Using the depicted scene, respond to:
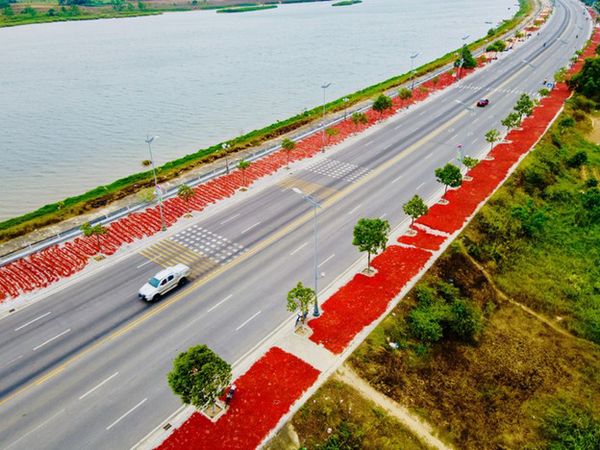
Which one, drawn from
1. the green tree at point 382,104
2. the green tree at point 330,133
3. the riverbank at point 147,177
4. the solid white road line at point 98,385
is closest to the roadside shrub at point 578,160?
the green tree at point 382,104

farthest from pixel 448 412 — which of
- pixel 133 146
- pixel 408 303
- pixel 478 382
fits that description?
pixel 133 146

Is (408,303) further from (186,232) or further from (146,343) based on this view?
(186,232)

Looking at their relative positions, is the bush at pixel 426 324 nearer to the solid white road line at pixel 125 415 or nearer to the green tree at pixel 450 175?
the solid white road line at pixel 125 415

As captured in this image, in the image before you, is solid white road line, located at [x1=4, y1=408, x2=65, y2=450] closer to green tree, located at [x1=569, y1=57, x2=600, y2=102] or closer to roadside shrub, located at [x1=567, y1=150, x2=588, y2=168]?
roadside shrub, located at [x1=567, y1=150, x2=588, y2=168]

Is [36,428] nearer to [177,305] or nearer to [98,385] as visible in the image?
[98,385]

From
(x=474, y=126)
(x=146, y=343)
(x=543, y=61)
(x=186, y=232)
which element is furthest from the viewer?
(x=543, y=61)

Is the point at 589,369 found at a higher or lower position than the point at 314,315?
lower

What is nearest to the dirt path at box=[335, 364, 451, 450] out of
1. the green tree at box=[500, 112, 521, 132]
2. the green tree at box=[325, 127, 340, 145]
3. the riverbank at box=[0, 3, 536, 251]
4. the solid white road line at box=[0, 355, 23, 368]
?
the solid white road line at box=[0, 355, 23, 368]
